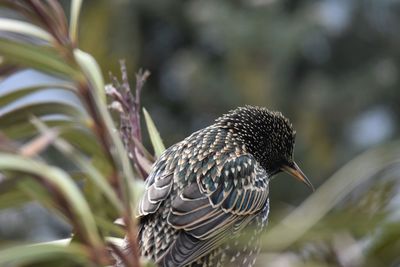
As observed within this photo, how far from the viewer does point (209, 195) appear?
3.83 metres

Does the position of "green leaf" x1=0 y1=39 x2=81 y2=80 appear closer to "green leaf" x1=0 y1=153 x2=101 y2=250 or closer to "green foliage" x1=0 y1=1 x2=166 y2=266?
"green foliage" x1=0 y1=1 x2=166 y2=266

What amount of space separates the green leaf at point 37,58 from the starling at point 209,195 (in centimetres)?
131

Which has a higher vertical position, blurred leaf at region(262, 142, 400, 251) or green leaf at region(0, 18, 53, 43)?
green leaf at region(0, 18, 53, 43)

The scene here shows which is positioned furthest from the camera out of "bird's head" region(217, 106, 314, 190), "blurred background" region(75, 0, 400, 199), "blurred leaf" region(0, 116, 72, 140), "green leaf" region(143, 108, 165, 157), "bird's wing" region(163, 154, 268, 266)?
"blurred background" region(75, 0, 400, 199)

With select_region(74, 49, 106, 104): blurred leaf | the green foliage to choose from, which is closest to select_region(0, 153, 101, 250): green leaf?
the green foliage

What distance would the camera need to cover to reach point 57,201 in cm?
190

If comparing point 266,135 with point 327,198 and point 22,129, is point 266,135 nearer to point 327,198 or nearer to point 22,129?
point 22,129

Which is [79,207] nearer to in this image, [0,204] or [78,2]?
[0,204]

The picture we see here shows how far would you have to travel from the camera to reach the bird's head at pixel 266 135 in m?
4.51

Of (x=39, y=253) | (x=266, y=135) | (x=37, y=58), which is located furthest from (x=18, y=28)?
(x=266, y=135)

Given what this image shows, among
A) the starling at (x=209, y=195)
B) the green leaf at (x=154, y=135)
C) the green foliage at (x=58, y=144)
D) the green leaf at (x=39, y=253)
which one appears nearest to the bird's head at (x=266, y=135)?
the starling at (x=209, y=195)

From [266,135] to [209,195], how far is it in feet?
2.52

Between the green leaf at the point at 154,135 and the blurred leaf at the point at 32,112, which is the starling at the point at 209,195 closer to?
the green leaf at the point at 154,135

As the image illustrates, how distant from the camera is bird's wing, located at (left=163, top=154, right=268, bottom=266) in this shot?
362 cm
